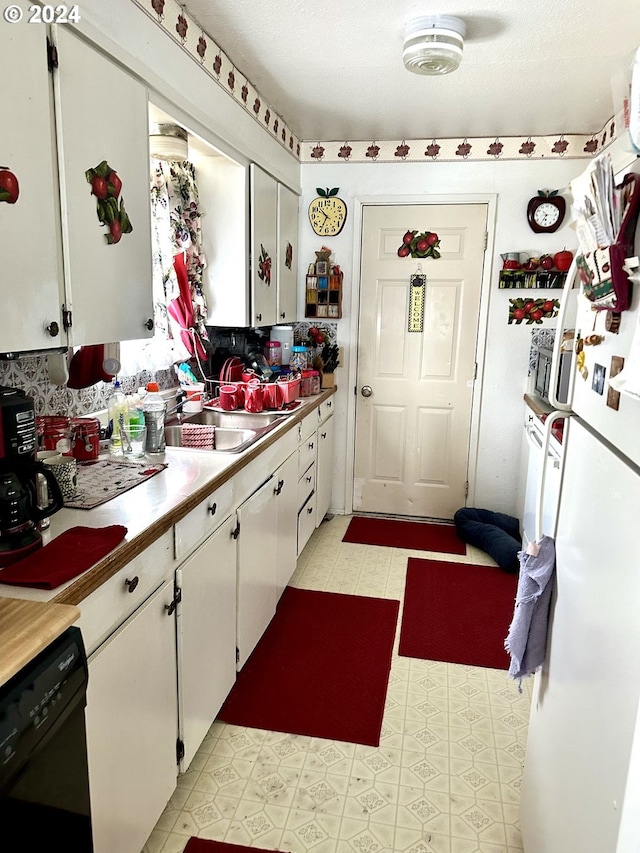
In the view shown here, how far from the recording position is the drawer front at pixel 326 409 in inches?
142

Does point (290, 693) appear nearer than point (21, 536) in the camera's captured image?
No

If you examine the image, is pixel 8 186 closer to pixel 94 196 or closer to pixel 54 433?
pixel 94 196

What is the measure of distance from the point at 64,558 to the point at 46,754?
1.26ft

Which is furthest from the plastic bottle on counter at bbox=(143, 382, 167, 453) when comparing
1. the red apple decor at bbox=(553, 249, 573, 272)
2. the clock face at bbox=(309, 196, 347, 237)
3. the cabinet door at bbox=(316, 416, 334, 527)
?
the red apple decor at bbox=(553, 249, 573, 272)

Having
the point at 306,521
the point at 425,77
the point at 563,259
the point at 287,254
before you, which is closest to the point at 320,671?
the point at 306,521

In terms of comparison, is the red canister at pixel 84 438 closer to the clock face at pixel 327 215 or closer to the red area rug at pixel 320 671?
the red area rug at pixel 320 671

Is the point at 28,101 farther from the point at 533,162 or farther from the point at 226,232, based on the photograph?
the point at 533,162

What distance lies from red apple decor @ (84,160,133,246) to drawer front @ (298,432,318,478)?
154 centimetres

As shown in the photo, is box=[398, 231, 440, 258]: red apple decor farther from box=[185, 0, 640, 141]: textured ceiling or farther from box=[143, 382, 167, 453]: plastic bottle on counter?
box=[143, 382, 167, 453]: plastic bottle on counter

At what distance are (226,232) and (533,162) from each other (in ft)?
6.47

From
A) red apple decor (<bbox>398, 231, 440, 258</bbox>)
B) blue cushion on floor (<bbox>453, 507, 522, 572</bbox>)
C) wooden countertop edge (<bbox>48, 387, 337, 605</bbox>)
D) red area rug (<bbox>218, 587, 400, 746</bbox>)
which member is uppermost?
red apple decor (<bbox>398, 231, 440, 258</bbox>)

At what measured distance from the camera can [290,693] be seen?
2.30 meters

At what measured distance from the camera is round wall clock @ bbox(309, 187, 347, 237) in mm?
3822

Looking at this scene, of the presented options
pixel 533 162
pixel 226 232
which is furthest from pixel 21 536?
pixel 533 162
